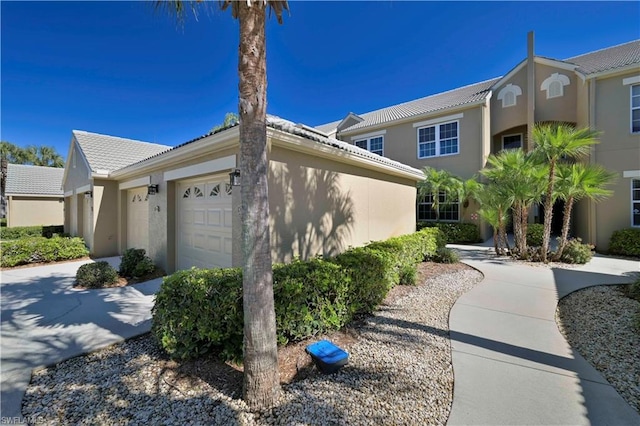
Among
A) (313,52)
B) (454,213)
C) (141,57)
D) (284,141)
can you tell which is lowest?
(454,213)

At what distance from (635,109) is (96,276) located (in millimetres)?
20979

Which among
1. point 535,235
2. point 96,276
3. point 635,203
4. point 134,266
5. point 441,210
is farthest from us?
point 441,210

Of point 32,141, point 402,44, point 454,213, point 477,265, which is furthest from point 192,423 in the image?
point 32,141

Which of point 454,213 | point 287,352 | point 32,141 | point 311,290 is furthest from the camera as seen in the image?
point 32,141

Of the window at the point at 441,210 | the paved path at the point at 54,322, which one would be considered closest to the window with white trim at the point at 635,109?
the window at the point at 441,210

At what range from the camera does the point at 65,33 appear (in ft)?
27.5

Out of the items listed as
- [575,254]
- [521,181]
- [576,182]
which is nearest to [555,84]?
[576,182]

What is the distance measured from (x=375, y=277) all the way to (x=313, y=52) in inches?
379

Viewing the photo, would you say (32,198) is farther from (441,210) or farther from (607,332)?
(607,332)

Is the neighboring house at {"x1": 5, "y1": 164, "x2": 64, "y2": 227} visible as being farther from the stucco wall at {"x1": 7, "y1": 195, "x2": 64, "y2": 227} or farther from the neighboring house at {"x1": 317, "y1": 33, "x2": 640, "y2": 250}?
the neighboring house at {"x1": 317, "y1": 33, "x2": 640, "y2": 250}

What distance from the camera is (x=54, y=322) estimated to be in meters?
5.02

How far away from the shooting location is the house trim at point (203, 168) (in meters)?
6.09

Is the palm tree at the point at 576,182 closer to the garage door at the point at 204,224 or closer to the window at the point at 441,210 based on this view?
the window at the point at 441,210

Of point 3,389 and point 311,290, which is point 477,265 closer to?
point 311,290
